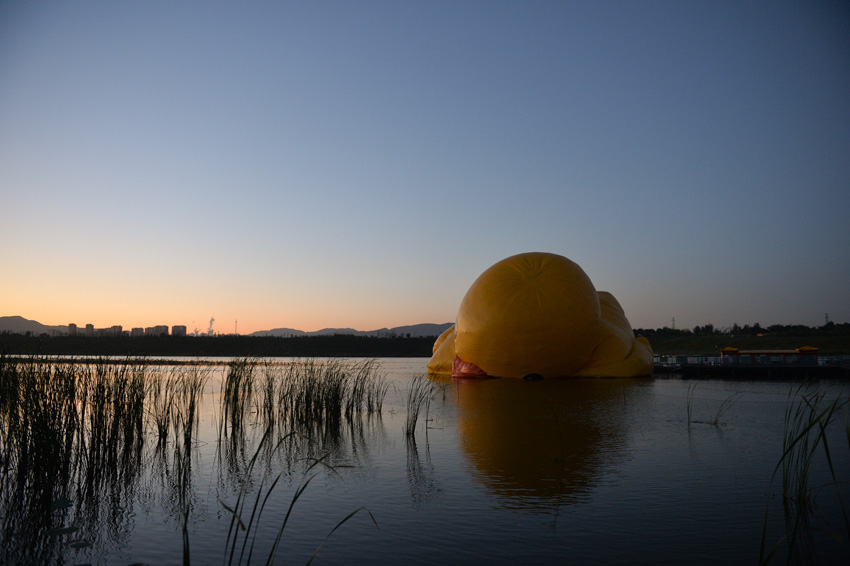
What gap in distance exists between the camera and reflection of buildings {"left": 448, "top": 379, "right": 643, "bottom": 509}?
4.98 m

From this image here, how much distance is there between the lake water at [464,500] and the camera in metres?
3.52

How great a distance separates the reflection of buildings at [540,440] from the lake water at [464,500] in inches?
1.4

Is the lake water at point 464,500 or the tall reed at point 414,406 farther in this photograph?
the tall reed at point 414,406

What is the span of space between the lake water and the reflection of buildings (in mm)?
35

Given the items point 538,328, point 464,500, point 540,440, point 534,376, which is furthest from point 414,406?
point 534,376

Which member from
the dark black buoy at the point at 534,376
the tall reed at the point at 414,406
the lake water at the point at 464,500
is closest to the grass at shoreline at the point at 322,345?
the dark black buoy at the point at 534,376

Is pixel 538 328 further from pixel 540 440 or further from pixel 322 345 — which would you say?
pixel 322 345

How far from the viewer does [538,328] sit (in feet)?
51.9

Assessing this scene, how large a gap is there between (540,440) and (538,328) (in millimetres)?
8810

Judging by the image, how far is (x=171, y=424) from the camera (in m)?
8.41

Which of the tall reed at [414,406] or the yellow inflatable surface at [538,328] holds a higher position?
the yellow inflatable surface at [538,328]

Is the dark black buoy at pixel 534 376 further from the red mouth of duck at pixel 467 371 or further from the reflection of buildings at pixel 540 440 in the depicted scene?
the reflection of buildings at pixel 540 440

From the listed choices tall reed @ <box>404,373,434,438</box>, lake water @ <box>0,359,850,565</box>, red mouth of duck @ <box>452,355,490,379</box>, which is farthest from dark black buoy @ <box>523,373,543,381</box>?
lake water @ <box>0,359,850,565</box>

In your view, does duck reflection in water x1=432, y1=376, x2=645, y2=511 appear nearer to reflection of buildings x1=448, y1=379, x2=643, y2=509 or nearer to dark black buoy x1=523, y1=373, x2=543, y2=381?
reflection of buildings x1=448, y1=379, x2=643, y2=509
